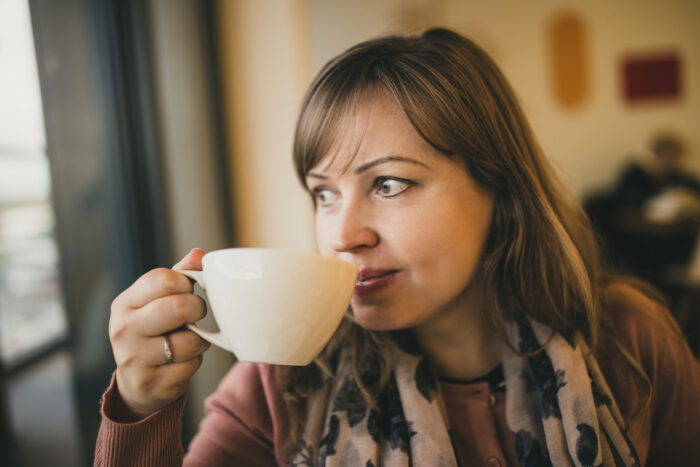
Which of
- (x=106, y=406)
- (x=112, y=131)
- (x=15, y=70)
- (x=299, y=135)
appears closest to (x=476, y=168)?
(x=299, y=135)

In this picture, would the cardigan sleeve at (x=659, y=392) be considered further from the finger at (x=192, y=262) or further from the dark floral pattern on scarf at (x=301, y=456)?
the finger at (x=192, y=262)

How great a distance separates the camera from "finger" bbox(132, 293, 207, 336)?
534mm

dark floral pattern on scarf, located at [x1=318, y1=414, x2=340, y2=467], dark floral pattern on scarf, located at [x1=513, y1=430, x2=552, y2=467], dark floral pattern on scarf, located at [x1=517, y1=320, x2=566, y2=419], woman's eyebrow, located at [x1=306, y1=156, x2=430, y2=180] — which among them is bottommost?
Answer: dark floral pattern on scarf, located at [x1=513, y1=430, x2=552, y2=467]

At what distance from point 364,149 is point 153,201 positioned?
930mm

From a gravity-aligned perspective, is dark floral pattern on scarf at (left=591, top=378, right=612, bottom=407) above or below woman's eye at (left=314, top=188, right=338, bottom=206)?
below

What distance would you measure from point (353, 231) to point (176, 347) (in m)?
0.31

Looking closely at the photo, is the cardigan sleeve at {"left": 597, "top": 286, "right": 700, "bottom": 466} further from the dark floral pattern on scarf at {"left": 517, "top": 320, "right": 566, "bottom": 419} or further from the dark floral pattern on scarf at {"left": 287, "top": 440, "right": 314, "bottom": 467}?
the dark floral pattern on scarf at {"left": 287, "top": 440, "right": 314, "bottom": 467}

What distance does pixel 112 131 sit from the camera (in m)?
1.25

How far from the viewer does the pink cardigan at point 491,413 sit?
0.80 meters

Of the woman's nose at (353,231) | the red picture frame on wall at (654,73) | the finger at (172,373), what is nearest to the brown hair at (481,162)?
the woman's nose at (353,231)

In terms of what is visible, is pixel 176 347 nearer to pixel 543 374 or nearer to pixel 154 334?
pixel 154 334

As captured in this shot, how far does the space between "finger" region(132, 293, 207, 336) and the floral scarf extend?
365 millimetres

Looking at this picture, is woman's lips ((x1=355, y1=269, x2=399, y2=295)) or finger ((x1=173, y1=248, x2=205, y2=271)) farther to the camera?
woman's lips ((x1=355, y1=269, x2=399, y2=295))

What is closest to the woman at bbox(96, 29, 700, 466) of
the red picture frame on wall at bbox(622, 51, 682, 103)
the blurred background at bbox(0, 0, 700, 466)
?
the blurred background at bbox(0, 0, 700, 466)
